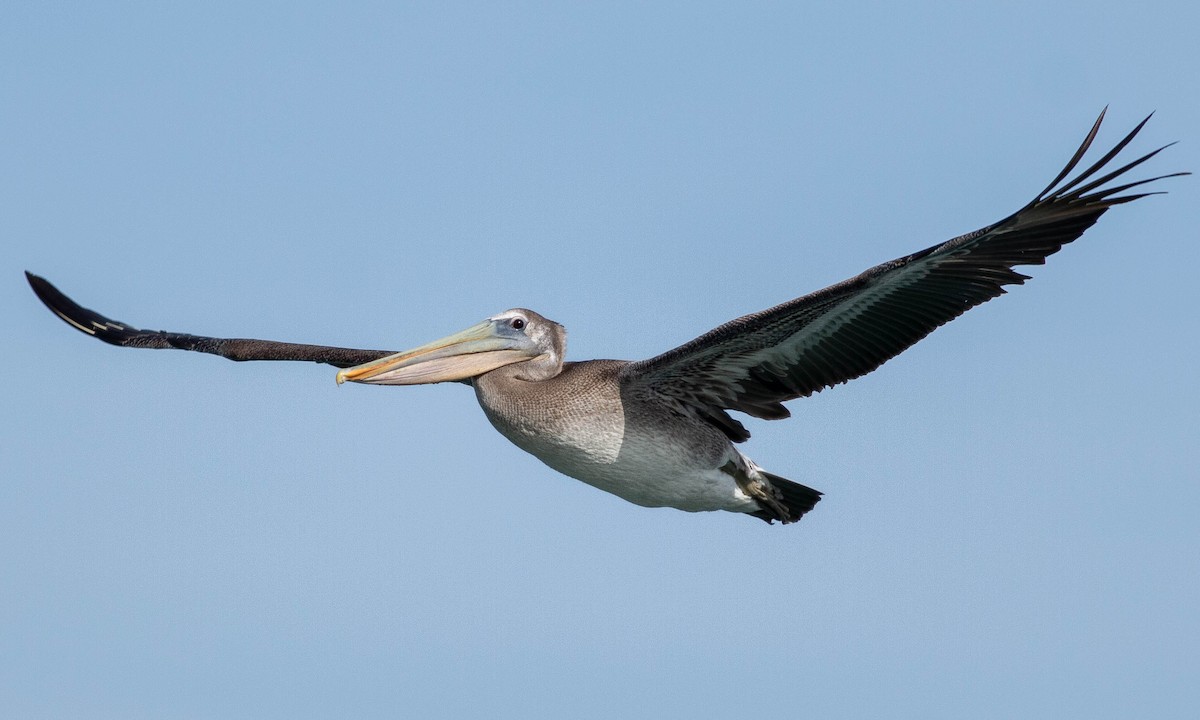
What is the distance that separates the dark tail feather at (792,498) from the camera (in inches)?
443

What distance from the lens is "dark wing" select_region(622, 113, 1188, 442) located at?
29.6 ft

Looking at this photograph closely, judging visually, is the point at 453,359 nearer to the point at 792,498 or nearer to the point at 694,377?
the point at 694,377

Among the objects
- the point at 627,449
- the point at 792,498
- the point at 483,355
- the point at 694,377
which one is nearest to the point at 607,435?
the point at 627,449

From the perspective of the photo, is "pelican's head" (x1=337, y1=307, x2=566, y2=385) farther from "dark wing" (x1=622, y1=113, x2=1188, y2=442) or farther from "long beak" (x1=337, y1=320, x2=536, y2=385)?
"dark wing" (x1=622, y1=113, x2=1188, y2=442)

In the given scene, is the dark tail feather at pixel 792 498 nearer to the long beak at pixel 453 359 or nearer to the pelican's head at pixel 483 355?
the pelican's head at pixel 483 355

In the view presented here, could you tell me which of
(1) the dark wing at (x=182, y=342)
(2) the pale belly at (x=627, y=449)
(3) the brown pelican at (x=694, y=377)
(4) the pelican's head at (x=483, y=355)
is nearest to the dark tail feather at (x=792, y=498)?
(3) the brown pelican at (x=694, y=377)

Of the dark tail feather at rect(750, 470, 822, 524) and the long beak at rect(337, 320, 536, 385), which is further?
the dark tail feather at rect(750, 470, 822, 524)

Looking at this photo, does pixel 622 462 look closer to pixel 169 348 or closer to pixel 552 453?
pixel 552 453

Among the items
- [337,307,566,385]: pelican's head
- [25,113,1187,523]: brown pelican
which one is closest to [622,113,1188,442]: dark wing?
[25,113,1187,523]: brown pelican

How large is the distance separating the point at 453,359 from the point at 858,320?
2.91 meters

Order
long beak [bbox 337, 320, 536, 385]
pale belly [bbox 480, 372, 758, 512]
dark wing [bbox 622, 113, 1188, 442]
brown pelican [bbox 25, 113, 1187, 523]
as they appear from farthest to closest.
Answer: long beak [bbox 337, 320, 536, 385] < pale belly [bbox 480, 372, 758, 512] < brown pelican [bbox 25, 113, 1187, 523] < dark wing [bbox 622, 113, 1188, 442]

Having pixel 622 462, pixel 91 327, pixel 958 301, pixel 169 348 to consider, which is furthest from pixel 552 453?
pixel 91 327

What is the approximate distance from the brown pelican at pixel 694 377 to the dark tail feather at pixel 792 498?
11mm

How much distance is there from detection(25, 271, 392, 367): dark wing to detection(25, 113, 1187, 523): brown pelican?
5.65 ft
